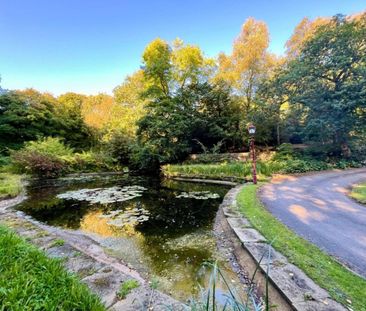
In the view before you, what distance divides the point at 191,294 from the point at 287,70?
574 inches

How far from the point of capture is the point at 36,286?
1934 millimetres

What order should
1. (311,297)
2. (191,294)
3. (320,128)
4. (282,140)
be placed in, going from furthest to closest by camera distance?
(282,140), (320,128), (191,294), (311,297)

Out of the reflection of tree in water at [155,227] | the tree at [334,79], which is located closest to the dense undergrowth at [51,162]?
the reflection of tree in water at [155,227]

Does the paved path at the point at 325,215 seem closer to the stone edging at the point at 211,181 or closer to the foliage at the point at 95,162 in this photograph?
the stone edging at the point at 211,181

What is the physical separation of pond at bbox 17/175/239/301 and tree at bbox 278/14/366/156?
8.62m

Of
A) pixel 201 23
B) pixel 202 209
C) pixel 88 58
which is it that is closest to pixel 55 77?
pixel 88 58

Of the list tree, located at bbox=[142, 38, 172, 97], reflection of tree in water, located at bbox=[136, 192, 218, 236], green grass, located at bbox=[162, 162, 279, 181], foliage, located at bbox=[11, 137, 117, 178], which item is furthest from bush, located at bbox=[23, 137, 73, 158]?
reflection of tree in water, located at bbox=[136, 192, 218, 236]

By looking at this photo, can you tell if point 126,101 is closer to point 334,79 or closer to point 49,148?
point 49,148

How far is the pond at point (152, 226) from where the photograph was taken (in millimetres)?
3119

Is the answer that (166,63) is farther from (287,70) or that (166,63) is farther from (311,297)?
(311,297)

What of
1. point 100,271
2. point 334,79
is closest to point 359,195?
point 100,271

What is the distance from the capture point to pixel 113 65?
49.5ft

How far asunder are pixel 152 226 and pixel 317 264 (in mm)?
3605

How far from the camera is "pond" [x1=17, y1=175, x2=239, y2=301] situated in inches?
123
